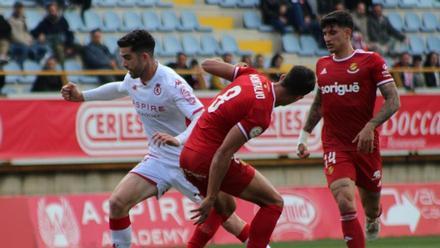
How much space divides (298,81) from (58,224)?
21.3 feet

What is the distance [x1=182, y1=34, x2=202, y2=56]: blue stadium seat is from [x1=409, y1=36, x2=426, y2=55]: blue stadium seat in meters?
4.94

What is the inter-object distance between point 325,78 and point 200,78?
8055 mm

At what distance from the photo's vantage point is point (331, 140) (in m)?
11.0

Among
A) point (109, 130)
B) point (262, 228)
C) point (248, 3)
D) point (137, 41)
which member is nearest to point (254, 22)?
point (248, 3)

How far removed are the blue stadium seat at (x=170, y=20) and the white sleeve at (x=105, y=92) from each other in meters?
10.7

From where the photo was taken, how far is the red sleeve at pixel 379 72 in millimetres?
10727

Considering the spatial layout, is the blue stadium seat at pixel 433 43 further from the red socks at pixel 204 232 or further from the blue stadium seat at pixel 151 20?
the red socks at pixel 204 232

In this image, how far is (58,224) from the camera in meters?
14.8

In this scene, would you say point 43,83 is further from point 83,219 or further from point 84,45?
point 83,219

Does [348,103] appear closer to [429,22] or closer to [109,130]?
[109,130]

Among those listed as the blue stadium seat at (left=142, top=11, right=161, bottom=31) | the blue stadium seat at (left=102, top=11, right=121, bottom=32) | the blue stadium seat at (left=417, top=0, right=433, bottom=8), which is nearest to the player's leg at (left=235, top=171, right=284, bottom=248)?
the blue stadium seat at (left=102, top=11, right=121, bottom=32)

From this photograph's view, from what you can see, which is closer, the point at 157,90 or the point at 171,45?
the point at 157,90

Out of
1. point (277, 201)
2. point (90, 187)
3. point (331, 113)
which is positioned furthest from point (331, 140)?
point (90, 187)

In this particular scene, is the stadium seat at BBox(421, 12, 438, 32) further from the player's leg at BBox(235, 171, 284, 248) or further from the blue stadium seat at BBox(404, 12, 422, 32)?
the player's leg at BBox(235, 171, 284, 248)
